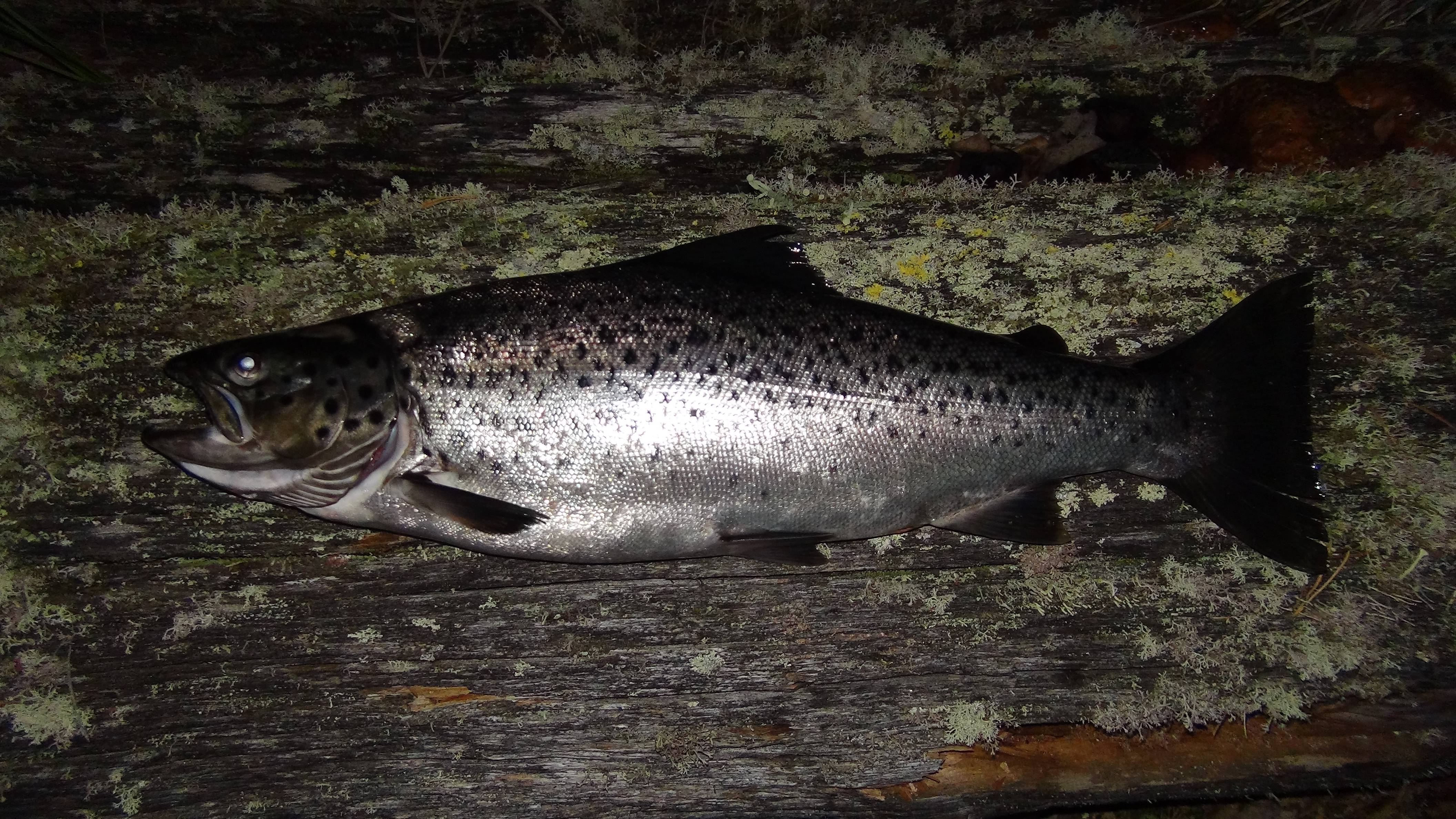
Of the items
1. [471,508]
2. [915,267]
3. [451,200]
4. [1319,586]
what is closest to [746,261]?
[915,267]

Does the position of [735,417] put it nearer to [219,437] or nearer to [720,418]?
[720,418]

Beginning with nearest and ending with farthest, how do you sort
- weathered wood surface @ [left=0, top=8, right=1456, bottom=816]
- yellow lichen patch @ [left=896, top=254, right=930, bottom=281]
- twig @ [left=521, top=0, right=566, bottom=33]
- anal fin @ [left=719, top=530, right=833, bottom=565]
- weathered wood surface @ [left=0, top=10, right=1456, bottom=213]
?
anal fin @ [left=719, top=530, right=833, bottom=565], weathered wood surface @ [left=0, top=8, right=1456, bottom=816], yellow lichen patch @ [left=896, top=254, right=930, bottom=281], weathered wood surface @ [left=0, top=10, right=1456, bottom=213], twig @ [left=521, top=0, right=566, bottom=33]

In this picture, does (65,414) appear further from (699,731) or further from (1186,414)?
(1186,414)

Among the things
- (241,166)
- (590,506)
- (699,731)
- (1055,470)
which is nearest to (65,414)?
(241,166)

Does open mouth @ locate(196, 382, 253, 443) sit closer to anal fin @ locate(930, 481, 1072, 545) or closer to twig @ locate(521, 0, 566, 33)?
twig @ locate(521, 0, 566, 33)

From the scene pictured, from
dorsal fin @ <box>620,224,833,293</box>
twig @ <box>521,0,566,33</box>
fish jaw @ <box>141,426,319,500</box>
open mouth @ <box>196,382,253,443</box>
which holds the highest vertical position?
twig @ <box>521,0,566,33</box>

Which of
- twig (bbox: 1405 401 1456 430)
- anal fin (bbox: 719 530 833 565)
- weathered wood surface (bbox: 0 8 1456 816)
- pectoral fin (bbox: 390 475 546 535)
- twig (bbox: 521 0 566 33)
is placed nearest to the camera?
pectoral fin (bbox: 390 475 546 535)

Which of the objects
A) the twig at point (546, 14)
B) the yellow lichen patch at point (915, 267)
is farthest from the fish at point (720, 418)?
the twig at point (546, 14)

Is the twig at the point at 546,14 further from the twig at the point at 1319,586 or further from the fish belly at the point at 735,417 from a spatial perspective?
→ the twig at the point at 1319,586

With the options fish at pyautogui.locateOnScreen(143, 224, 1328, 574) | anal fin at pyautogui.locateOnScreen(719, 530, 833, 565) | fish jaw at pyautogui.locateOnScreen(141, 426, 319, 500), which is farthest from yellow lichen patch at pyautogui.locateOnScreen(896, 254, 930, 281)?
fish jaw at pyautogui.locateOnScreen(141, 426, 319, 500)
